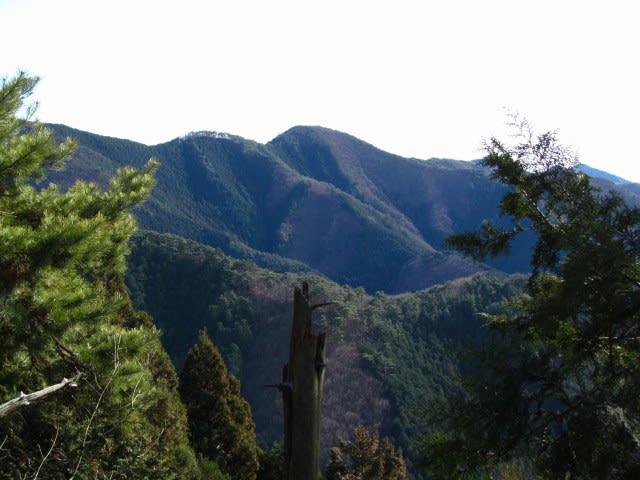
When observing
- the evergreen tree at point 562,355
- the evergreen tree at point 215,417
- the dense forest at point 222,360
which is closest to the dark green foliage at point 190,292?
the evergreen tree at point 215,417

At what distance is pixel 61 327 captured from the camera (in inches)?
193

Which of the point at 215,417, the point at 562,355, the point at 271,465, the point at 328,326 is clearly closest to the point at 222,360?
the point at 215,417

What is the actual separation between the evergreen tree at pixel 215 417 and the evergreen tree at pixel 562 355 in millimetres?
9566

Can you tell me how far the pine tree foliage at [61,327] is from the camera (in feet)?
15.6

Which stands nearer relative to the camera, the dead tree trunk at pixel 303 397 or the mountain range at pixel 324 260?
the dead tree trunk at pixel 303 397

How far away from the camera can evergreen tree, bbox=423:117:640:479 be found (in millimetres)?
4098

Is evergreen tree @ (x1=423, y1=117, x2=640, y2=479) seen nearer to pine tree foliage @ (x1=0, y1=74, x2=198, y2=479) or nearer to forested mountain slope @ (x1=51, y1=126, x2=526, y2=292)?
pine tree foliage @ (x1=0, y1=74, x2=198, y2=479)

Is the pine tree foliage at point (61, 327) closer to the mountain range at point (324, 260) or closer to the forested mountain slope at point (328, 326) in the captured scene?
the mountain range at point (324, 260)

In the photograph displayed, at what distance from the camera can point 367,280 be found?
389 ft

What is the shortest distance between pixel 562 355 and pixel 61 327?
4183 millimetres

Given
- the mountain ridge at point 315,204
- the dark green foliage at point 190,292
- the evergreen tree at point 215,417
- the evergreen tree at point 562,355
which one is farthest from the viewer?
the mountain ridge at point 315,204

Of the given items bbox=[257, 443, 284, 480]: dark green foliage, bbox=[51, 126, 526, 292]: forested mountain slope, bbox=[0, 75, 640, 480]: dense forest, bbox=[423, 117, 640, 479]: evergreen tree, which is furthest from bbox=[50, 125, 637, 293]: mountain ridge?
bbox=[423, 117, 640, 479]: evergreen tree

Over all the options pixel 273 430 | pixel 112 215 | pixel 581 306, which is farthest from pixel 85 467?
pixel 273 430

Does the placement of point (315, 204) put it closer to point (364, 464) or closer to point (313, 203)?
point (313, 203)
